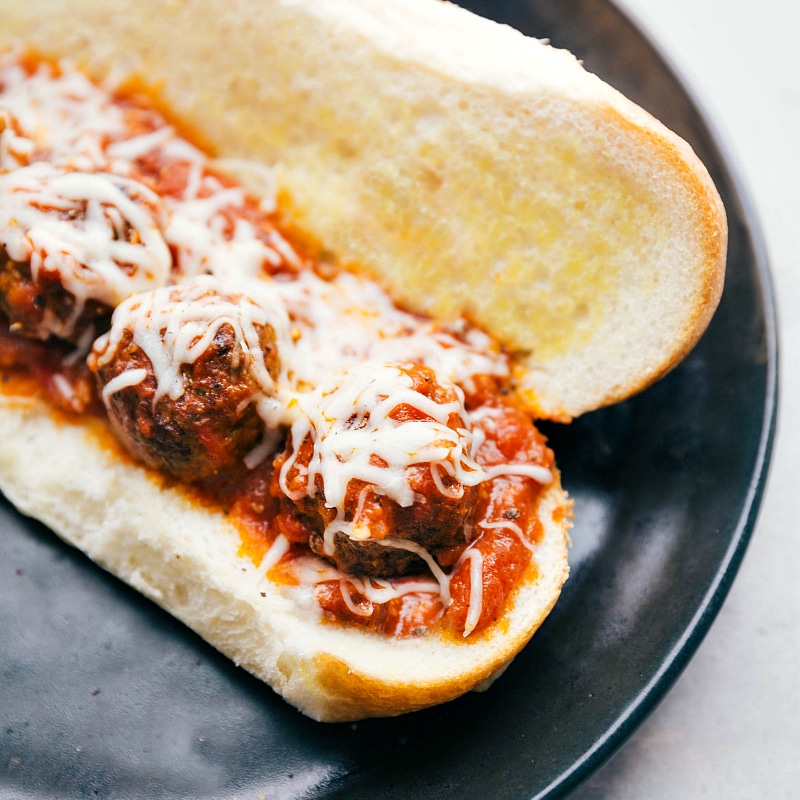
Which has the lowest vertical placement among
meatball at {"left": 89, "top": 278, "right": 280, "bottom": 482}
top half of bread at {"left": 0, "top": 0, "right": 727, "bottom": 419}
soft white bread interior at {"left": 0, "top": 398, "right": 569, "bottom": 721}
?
soft white bread interior at {"left": 0, "top": 398, "right": 569, "bottom": 721}

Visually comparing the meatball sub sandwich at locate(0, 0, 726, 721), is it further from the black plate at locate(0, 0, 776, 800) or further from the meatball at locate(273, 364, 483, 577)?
the black plate at locate(0, 0, 776, 800)

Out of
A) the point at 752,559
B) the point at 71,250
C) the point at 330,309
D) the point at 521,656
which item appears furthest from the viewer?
the point at 752,559

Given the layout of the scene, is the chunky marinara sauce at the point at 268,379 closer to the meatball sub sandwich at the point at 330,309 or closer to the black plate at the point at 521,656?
the meatball sub sandwich at the point at 330,309

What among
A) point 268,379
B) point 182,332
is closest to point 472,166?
point 268,379

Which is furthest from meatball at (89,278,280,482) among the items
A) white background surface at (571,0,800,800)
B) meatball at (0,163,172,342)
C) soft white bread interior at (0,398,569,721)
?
white background surface at (571,0,800,800)

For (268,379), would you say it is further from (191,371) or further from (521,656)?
(521,656)

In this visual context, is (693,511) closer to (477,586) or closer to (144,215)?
(477,586)

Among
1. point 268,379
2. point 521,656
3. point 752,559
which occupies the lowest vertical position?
point 521,656
